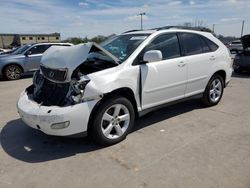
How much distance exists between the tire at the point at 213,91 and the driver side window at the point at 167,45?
4.02 feet

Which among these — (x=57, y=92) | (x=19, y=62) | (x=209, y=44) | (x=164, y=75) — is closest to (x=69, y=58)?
(x=57, y=92)

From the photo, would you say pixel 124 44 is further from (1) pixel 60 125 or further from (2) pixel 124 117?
(1) pixel 60 125

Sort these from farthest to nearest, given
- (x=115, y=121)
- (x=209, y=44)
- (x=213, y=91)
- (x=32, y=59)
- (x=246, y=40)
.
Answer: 1. (x=32, y=59)
2. (x=246, y=40)
3. (x=213, y=91)
4. (x=209, y=44)
5. (x=115, y=121)

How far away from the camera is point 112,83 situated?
3.64 metres

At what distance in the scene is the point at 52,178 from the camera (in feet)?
10.0

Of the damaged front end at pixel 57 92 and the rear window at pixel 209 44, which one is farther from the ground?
the rear window at pixel 209 44

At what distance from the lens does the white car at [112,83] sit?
3467mm

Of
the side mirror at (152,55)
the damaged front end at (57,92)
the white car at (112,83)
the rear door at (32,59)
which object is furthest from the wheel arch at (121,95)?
the rear door at (32,59)

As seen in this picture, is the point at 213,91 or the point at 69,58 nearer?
the point at 69,58


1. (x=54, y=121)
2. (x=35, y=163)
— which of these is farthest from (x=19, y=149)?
(x=54, y=121)

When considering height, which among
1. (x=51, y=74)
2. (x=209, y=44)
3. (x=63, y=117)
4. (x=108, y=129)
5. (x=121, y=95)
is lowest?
(x=108, y=129)

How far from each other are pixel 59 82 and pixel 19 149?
1187mm

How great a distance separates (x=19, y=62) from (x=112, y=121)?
8405 mm

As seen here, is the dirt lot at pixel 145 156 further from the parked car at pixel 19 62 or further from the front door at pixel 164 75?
the parked car at pixel 19 62
